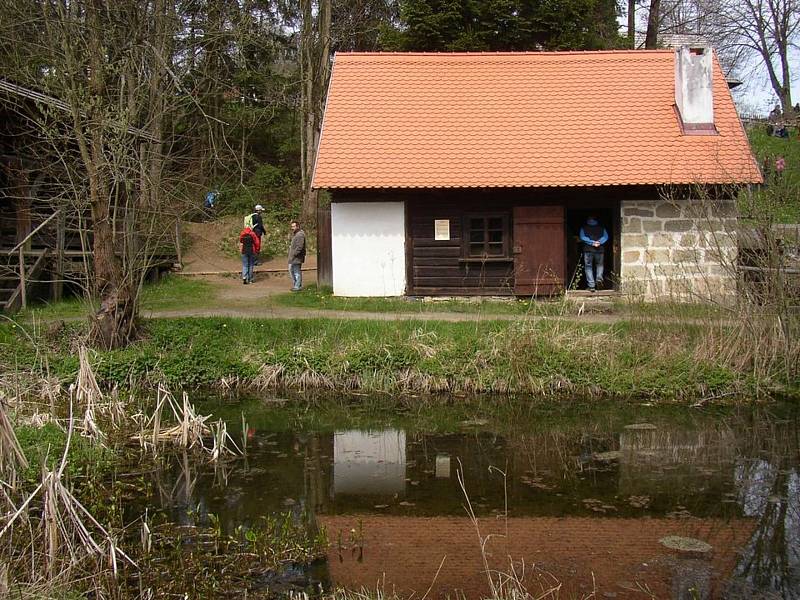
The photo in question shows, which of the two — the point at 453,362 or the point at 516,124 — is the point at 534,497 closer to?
the point at 453,362

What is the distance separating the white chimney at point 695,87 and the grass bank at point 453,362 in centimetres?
650

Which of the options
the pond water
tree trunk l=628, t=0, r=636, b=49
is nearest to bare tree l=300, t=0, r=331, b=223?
tree trunk l=628, t=0, r=636, b=49

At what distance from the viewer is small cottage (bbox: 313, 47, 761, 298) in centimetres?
1631

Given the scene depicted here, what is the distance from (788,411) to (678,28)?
2411 cm

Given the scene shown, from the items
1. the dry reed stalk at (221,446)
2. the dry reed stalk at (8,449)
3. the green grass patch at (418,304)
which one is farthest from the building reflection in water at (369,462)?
the green grass patch at (418,304)

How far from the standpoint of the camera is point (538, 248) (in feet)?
54.7

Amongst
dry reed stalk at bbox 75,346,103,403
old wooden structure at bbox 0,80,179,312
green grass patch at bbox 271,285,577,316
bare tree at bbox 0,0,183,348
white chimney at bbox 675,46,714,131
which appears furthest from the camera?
white chimney at bbox 675,46,714,131

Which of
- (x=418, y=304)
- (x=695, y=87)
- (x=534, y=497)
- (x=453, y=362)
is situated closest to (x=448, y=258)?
(x=418, y=304)

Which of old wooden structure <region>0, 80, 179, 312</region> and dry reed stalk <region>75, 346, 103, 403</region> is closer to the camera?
dry reed stalk <region>75, 346, 103, 403</region>

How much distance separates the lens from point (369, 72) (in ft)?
61.2

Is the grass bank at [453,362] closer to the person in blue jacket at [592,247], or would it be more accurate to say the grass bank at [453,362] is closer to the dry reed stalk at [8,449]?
the person in blue jacket at [592,247]

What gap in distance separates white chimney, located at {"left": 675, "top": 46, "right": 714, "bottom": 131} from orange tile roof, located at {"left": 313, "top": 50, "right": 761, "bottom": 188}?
0.32 metres

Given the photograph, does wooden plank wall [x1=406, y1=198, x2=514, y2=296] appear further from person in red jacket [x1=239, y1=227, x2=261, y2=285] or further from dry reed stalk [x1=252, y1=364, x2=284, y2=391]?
dry reed stalk [x1=252, y1=364, x2=284, y2=391]

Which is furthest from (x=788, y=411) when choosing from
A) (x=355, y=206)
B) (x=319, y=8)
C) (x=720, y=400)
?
(x=319, y=8)
